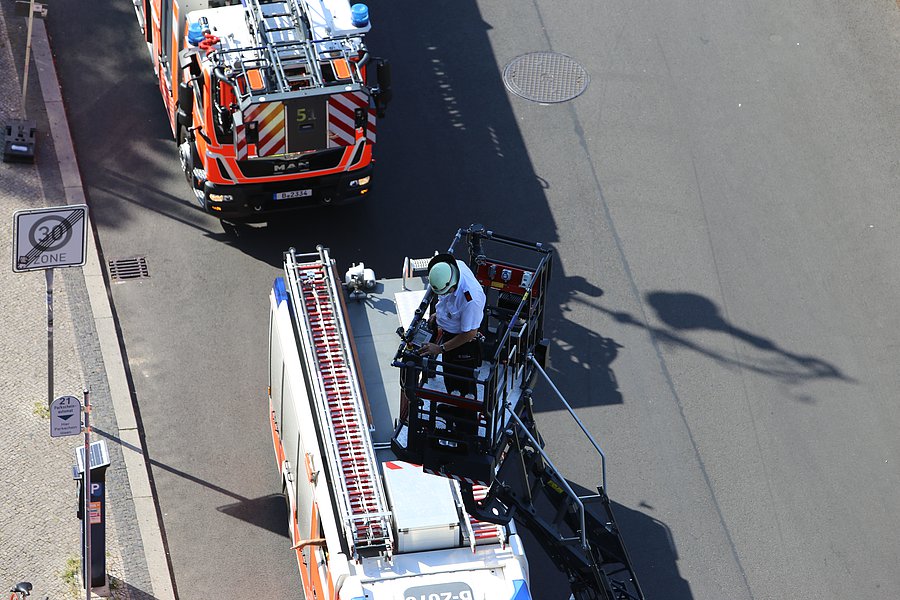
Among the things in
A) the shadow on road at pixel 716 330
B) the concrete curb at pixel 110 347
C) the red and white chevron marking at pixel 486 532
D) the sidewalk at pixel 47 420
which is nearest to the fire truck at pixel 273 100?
the concrete curb at pixel 110 347

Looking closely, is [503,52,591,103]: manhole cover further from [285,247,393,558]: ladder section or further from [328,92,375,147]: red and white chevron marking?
[285,247,393,558]: ladder section

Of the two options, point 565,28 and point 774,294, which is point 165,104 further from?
point 774,294

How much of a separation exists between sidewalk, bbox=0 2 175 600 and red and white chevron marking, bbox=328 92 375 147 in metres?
3.36

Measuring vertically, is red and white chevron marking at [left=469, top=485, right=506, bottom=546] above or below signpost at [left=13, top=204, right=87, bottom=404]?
below

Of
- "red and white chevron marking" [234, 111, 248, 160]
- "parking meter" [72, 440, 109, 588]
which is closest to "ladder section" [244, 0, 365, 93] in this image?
"red and white chevron marking" [234, 111, 248, 160]

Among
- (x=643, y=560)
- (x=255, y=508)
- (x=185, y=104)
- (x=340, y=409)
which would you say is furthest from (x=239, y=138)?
(x=643, y=560)

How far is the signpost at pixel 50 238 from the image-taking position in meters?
12.7

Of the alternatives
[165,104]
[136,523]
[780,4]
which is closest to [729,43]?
[780,4]

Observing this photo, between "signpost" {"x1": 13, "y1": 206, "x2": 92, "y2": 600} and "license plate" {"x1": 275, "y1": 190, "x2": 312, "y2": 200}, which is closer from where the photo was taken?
"signpost" {"x1": 13, "y1": 206, "x2": 92, "y2": 600}

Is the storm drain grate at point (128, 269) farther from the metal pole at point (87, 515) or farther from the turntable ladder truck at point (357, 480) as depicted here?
the metal pole at point (87, 515)

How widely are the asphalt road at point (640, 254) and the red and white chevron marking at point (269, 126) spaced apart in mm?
1747

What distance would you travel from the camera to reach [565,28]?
2072cm

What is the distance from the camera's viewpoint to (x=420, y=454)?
11820 millimetres

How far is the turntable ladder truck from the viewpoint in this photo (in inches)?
459
